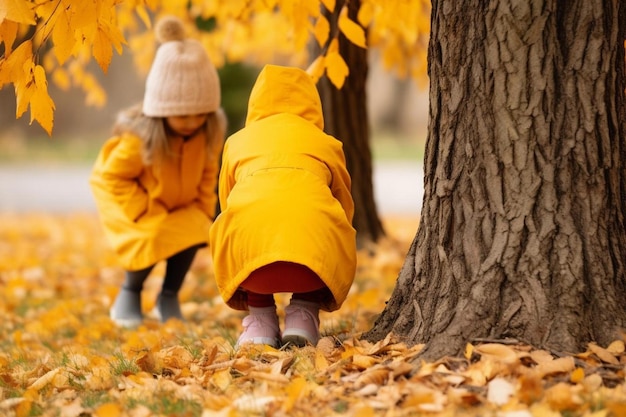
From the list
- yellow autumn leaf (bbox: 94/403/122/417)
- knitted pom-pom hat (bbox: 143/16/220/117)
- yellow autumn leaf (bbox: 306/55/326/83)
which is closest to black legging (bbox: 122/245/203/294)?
knitted pom-pom hat (bbox: 143/16/220/117)

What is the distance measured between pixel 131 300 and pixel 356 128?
197cm

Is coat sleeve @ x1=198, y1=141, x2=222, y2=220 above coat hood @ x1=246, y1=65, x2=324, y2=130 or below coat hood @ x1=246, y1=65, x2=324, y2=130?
below

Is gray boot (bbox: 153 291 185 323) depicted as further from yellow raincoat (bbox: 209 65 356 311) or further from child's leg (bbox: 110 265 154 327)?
yellow raincoat (bbox: 209 65 356 311)

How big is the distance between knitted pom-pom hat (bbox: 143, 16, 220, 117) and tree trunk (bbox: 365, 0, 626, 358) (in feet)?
5.69

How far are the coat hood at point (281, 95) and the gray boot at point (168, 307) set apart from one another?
64.0 inches

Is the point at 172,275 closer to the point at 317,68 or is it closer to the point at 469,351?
the point at 317,68

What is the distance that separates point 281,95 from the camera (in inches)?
129

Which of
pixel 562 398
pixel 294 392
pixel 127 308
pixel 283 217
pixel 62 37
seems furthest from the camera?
pixel 127 308

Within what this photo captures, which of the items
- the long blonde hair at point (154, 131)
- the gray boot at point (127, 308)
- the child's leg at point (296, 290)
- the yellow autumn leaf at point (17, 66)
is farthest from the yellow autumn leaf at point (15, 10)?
the gray boot at point (127, 308)

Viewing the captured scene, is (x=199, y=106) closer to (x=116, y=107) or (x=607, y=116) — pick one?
(x=607, y=116)

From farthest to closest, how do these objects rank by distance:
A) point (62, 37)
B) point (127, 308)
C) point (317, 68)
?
point (127, 308) < point (317, 68) < point (62, 37)

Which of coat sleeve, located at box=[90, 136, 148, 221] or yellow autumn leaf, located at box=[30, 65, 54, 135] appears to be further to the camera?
coat sleeve, located at box=[90, 136, 148, 221]

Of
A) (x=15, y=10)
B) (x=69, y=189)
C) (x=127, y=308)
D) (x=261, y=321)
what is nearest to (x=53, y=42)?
(x=15, y=10)

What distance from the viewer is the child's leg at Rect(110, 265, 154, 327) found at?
4.54 m
